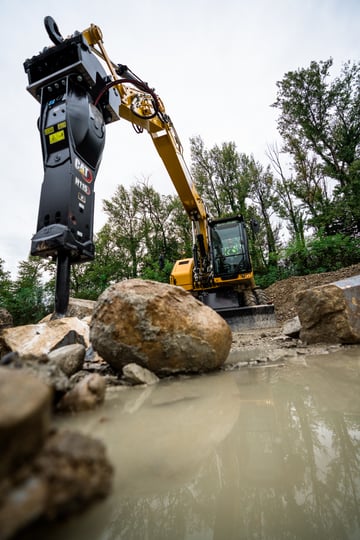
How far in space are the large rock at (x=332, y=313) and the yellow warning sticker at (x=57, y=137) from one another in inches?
132

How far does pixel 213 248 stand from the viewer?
23.2 feet

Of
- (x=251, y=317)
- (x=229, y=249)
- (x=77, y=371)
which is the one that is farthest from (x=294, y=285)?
(x=77, y=371)

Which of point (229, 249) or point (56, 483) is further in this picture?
point (229, 249)

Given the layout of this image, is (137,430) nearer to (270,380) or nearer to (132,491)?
(132,491)

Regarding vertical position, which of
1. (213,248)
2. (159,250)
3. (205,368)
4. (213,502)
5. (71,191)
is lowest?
(213,502)

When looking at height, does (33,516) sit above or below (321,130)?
below

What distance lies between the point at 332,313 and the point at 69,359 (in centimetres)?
273

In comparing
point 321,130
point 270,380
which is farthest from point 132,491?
point 321,130

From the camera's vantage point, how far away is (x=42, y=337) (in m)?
2.47

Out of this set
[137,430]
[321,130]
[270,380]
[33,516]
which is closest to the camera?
[33,516]

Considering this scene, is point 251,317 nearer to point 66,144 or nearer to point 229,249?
point 229,249

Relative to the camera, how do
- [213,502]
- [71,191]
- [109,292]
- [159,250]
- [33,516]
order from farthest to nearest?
1. [159,250]
2. [71,191]
3. [109,292]
4. [213,502]
5. [33,516]

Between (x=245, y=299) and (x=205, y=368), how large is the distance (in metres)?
5.13

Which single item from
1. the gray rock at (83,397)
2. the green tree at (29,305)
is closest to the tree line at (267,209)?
the green tree at (29,305)
